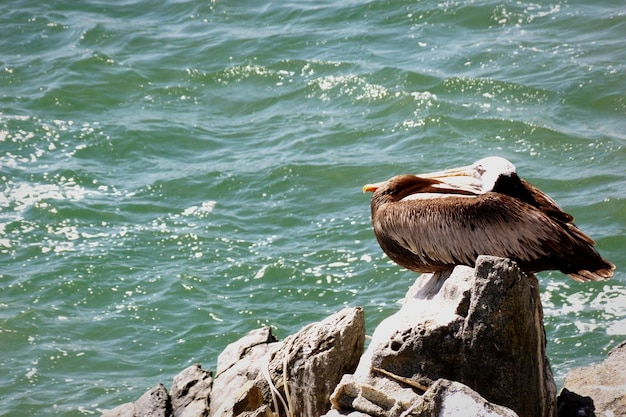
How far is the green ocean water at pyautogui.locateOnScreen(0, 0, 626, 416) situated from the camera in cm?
874

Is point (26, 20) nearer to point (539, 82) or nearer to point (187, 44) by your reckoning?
point (187, 44)

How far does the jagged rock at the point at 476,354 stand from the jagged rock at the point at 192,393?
53.1 inches

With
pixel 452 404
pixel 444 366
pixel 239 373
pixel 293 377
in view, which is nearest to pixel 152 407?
pixel 239 373

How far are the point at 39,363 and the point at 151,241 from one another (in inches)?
83.1

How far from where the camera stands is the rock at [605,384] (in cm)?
488

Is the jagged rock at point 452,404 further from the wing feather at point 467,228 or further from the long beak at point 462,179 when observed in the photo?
the long beak at point 462,179

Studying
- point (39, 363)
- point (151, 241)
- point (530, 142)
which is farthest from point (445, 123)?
point (39, 363)

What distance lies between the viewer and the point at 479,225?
17.2ft

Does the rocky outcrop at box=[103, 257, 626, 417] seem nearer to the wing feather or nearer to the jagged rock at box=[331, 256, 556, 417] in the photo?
the jagged rock at box=[331, 256, 556, 417]

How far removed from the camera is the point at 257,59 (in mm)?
14023

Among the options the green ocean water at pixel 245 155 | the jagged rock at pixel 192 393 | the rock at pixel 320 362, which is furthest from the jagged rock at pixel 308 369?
the green ocean water at pixel 245 155

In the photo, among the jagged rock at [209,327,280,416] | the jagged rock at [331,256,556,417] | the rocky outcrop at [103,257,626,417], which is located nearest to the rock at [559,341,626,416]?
the rocky outcrop at [103,257,626,417]

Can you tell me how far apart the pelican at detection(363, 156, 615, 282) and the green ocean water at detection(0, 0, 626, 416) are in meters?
2.52

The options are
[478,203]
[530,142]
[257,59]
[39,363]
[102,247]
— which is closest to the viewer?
[478,203]
